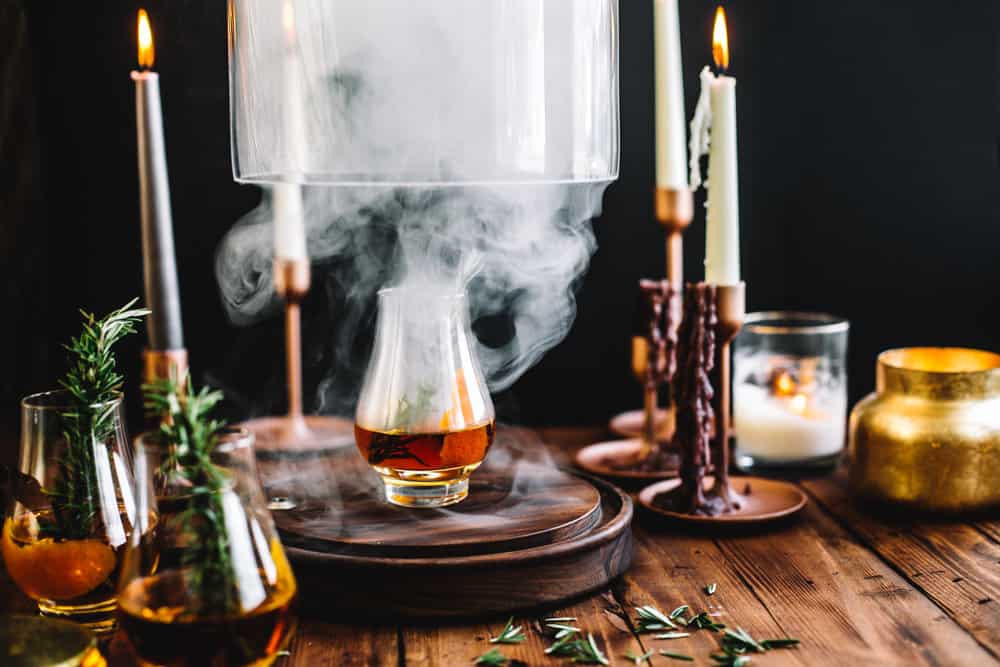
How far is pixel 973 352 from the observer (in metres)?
1.33

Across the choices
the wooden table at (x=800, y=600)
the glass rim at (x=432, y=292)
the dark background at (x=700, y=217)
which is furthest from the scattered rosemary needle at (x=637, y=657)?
the dark background at (x=700, y=217)

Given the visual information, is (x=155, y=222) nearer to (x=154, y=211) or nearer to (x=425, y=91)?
(x=154, y=211)

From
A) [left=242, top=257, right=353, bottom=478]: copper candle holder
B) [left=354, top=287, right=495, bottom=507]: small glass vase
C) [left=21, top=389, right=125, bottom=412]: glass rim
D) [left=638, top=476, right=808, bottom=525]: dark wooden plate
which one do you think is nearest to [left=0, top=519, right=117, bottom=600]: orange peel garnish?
[left=21, top=389, right=125, bottom=412]: glass rim

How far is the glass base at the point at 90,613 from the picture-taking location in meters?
0.94

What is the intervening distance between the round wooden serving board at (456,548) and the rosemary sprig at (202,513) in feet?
0.67

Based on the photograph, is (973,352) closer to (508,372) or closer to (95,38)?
(508,372)

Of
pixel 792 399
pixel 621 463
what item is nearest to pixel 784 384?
pixel 792 399

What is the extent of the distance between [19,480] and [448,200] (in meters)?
0.67

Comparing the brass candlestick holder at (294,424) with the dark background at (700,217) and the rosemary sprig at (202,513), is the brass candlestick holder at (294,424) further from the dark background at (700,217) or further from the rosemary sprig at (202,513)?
the rosemary sprig at (202,513)

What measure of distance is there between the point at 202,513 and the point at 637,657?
36 centimetres

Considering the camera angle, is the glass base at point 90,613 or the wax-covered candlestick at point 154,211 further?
the wax-covered candlestick at point 154,211

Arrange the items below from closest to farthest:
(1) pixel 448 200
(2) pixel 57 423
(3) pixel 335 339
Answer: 1. (2) pixel 57 423
2. (1) pixel 448 200
3. (3) pixel 335 339

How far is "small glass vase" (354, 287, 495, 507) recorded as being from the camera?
103cm

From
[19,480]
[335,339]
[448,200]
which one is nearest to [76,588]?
[19,480]
